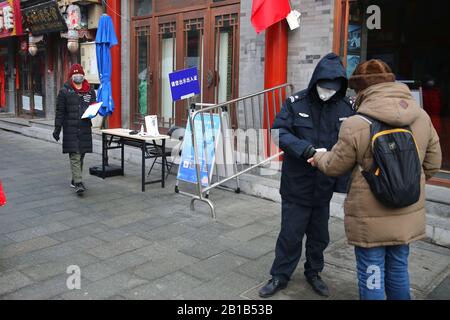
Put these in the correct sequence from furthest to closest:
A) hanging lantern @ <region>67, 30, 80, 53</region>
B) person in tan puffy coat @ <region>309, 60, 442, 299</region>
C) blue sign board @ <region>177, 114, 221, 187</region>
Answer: hanging lantern @ <region>67, 30, 80, 53</region>, blue sign board @ <region>177, 114, 221, 187</region>, person in tan puffy coat @ <region>309, 60, 442, 299</region>

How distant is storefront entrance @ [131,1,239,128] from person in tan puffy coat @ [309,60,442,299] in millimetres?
5096

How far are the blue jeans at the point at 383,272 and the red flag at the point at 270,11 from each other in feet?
15.5

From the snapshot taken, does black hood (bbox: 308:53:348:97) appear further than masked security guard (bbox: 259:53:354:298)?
No

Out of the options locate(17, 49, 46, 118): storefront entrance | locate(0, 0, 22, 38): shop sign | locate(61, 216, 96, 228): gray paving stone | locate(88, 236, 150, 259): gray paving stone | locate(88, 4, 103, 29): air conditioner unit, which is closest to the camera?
locate(88, 236, 150, 259): gray paving stone

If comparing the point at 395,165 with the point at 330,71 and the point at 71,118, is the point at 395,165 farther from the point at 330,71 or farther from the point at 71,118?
the point at 71,118

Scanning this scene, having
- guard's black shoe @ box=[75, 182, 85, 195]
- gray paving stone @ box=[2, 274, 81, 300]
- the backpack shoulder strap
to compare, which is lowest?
gray paving stone @ box=[2, 274, 81, 300]

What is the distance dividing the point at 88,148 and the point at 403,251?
5043mm

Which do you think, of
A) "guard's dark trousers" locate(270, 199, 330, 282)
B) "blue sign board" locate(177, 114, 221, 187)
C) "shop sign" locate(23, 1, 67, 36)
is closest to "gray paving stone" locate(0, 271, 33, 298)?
"guard's dark trousers" locate(270, 199, 330, 282)

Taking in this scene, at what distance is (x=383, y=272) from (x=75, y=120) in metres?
5.06

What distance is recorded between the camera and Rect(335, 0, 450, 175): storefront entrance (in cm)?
704

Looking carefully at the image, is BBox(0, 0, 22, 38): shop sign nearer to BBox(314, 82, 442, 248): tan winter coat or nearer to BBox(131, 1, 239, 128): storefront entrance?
BBox(131, 1, 239, 128): storefront entrance

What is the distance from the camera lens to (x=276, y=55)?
7.25m

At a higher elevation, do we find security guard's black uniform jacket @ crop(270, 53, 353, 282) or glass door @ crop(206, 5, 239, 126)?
glass door @ crop(206, 5, 239, 126)

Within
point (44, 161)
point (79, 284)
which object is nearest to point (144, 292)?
point (79, 284)
